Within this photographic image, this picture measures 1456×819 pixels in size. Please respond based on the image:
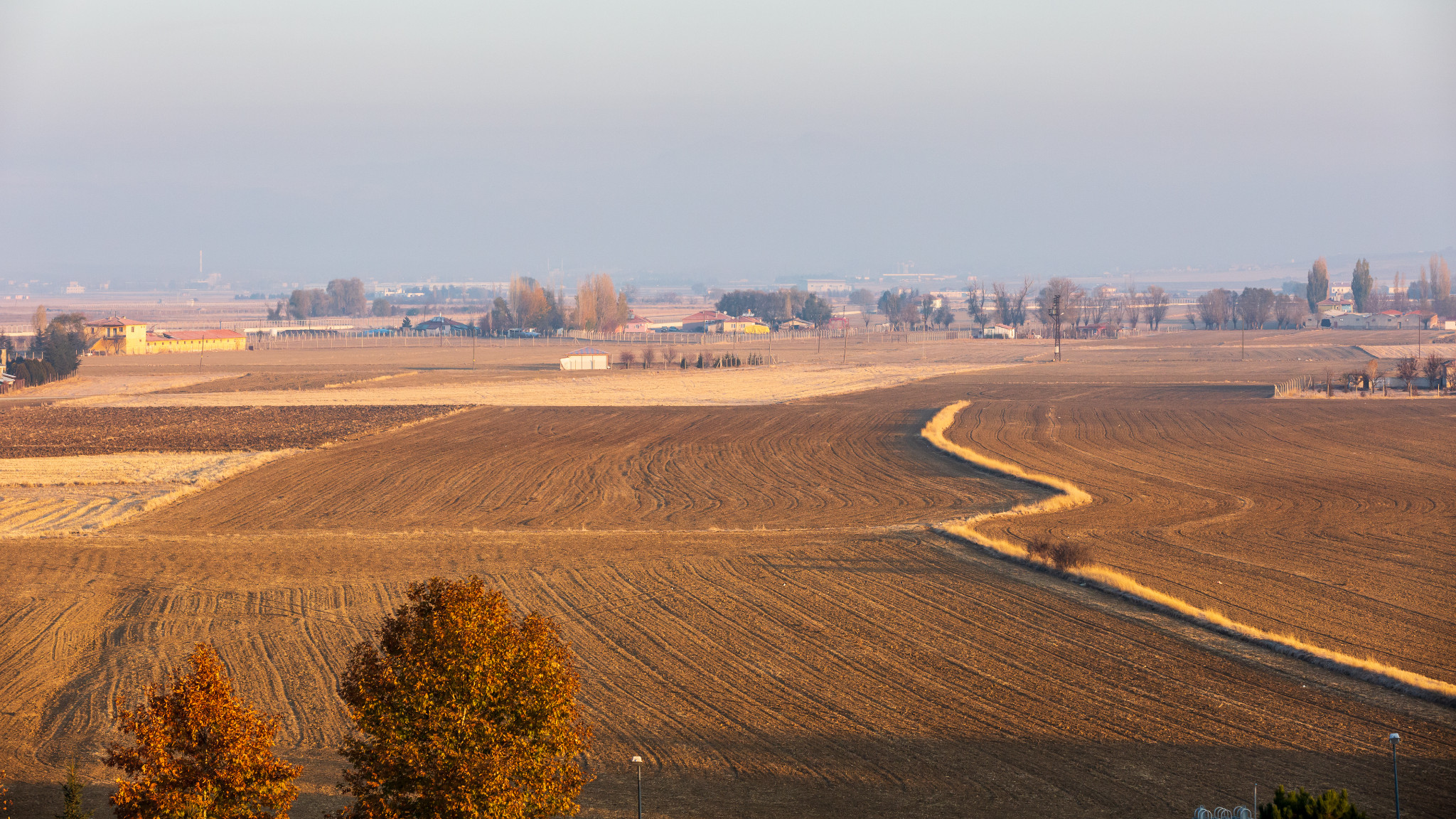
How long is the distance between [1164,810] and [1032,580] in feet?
32.6

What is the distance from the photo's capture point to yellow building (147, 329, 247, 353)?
11031cm

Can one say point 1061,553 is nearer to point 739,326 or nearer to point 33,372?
point 33,372

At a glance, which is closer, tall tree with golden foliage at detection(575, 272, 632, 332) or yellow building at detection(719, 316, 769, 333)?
yellow building at detection(719, 316, 769, 333)

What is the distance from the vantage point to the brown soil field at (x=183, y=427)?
1683 inches

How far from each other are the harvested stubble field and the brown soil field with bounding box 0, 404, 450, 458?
6.90 meters

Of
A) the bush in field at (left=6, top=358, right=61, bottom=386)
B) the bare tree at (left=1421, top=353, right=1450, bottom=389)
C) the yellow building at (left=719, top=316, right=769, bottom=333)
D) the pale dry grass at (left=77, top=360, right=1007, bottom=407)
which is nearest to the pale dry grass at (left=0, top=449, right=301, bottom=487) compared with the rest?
the pale dry grass at (left=77, top=360, right=1007, bottom=407)

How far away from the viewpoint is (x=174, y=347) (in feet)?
365

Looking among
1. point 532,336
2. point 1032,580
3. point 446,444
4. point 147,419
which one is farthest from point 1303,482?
point 532,336

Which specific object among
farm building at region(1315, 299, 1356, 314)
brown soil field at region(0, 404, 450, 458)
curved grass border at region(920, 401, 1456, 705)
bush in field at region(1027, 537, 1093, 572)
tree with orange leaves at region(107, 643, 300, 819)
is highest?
farm building at region(1315, 299, 1356, 314)

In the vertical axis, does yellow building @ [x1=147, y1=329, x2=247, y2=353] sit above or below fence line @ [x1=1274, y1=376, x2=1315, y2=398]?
above

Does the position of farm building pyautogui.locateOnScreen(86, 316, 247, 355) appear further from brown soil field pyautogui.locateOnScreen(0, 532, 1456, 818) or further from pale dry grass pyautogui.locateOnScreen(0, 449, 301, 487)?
brown soil field pyautogui.locateOnScreen(0, 532, 1456, 818)

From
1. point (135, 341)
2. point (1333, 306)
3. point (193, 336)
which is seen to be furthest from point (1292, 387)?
point (1333, 306)

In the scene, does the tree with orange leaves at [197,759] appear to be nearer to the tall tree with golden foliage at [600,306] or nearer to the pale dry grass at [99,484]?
the pale dry grass at [99,484]

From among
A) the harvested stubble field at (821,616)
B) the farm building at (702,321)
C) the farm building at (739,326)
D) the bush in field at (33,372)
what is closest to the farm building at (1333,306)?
the farm building at (739,326)
